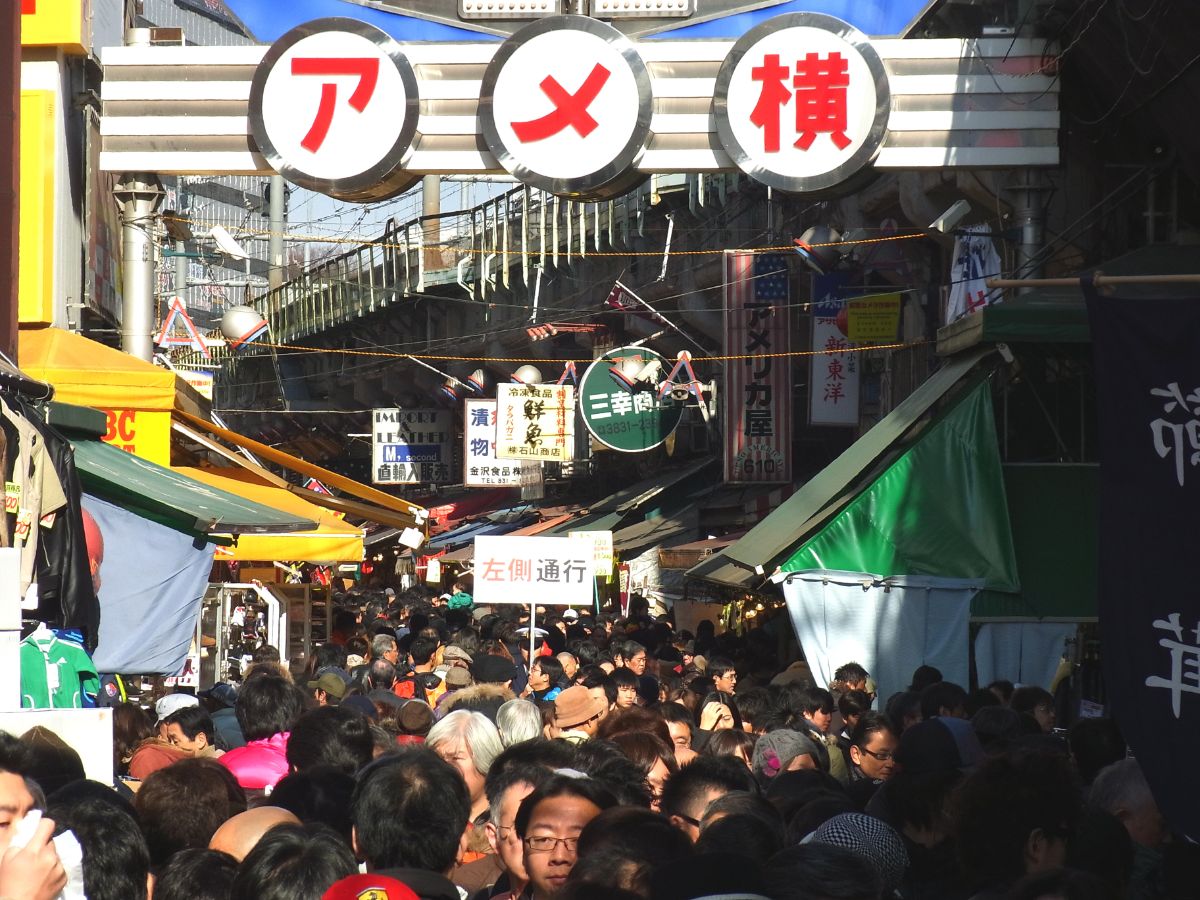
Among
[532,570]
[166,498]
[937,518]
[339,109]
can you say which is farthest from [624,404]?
[166,498]

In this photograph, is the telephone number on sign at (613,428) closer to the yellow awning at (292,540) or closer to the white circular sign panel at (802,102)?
the yellow awning at (292,540)

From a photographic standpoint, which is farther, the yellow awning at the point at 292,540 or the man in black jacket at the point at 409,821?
the yellow awning at the point at 292,540

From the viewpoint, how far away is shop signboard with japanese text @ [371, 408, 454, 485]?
41844 millimetres

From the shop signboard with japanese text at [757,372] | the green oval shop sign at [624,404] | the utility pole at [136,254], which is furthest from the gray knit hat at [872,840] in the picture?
the green oval shop sign at [624,404]

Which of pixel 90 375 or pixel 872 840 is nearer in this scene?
pixel 872 840

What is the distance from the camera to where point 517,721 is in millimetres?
8523

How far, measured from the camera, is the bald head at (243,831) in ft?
17.4

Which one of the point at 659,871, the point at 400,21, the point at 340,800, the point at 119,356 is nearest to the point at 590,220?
the point at 400,21

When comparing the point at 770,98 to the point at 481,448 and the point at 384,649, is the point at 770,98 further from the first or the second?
the point at 481,448

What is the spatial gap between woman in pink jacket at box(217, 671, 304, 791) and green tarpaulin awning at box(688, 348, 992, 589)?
5.32m

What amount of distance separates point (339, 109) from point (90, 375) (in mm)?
3323

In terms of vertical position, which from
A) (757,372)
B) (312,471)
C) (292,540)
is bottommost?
(292,540)

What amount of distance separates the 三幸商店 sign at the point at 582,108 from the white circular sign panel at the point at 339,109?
0.4 inches

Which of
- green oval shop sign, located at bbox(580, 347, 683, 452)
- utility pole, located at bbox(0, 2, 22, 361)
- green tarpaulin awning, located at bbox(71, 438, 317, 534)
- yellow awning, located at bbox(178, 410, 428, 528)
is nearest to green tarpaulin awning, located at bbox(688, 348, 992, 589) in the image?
yellow awning, located at bbox(178, 410, 428, 528)
